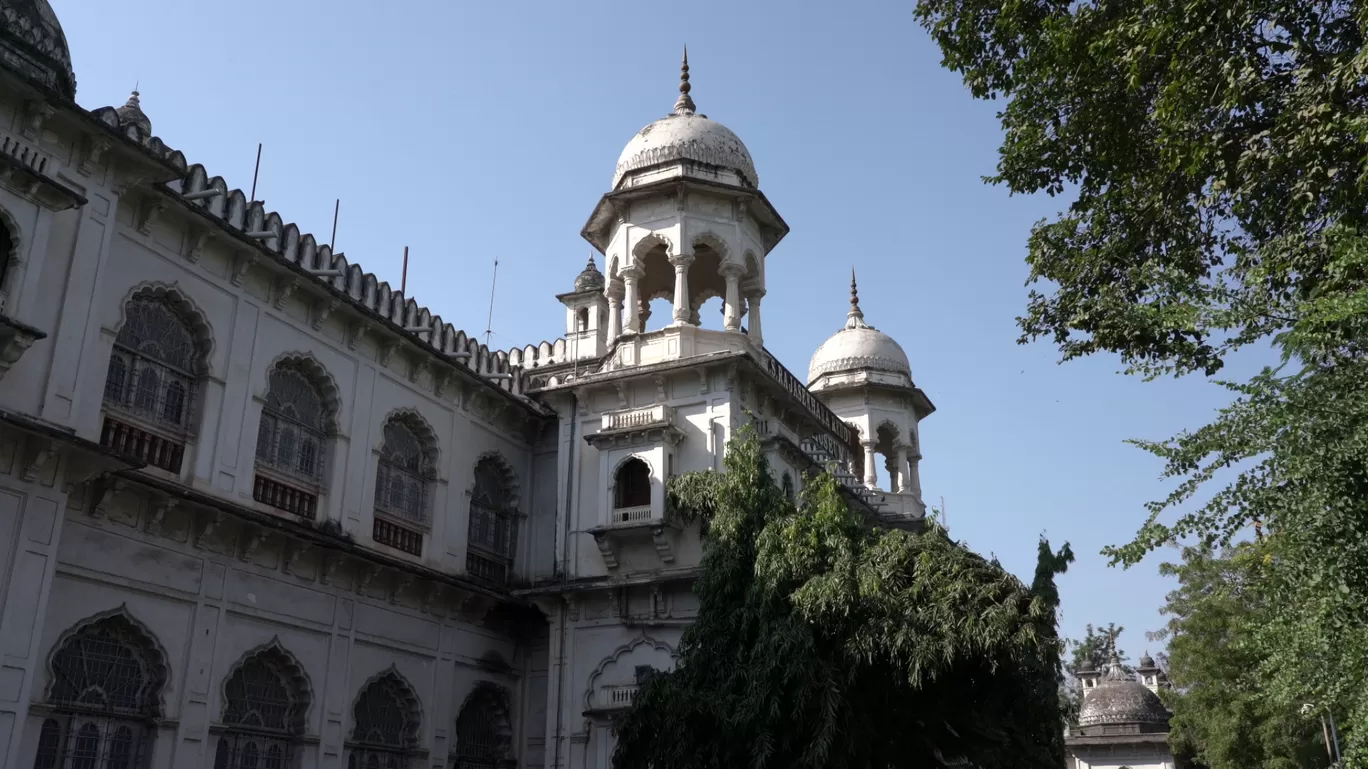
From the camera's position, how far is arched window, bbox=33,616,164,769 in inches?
454

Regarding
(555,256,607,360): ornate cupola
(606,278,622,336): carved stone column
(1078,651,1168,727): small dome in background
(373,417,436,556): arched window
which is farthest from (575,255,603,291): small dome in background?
(1078,651,1168,727): small dome in background

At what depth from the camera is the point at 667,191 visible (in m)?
18.3

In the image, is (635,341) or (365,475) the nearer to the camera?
(365,475)

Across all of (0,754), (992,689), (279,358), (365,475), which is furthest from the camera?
(365,475)

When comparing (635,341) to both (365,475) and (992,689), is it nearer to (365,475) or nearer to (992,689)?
(365,475)

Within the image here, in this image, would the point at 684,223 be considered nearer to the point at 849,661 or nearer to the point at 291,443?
the point at 291,443

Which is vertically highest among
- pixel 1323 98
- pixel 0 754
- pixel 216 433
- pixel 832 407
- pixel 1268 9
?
pixel 832 407

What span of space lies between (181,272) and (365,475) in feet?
12.0

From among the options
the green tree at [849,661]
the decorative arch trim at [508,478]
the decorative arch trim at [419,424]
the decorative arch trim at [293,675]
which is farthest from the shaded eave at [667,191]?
the decorative arch trim at [293,675]

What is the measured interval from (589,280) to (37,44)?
37.3 feet

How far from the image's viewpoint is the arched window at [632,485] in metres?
17.1

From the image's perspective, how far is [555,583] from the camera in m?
17.1

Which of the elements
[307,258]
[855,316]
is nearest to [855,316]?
[855,316]

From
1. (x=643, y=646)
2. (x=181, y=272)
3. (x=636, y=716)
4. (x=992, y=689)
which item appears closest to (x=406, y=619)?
(x=643, y=646)
